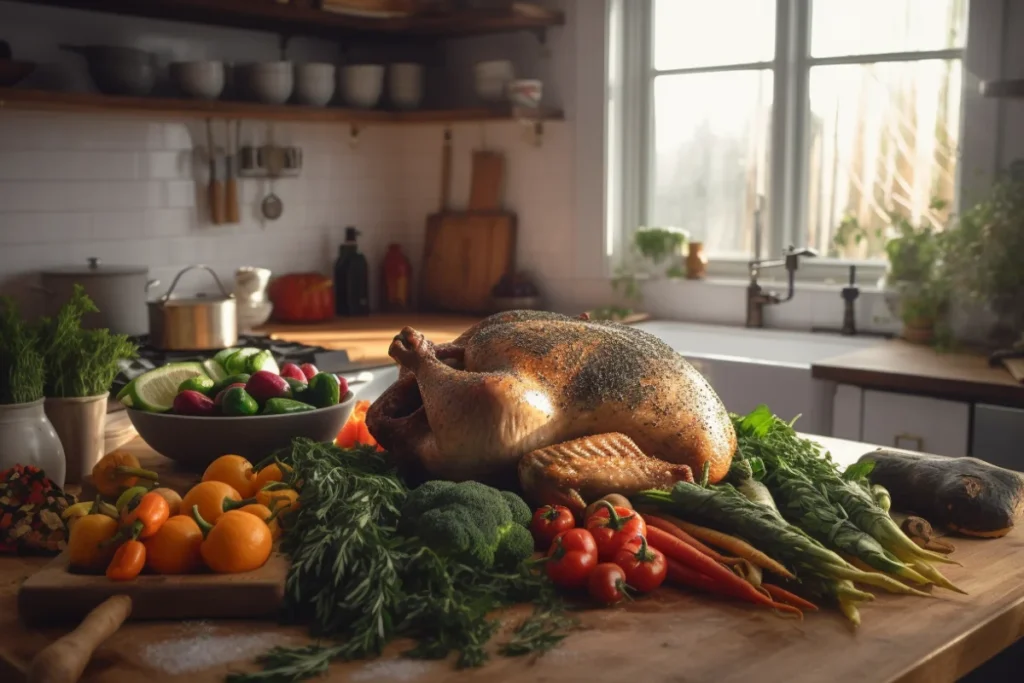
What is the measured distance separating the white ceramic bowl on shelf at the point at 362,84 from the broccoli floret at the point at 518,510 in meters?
3.04

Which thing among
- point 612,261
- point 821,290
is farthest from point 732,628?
point 612,261

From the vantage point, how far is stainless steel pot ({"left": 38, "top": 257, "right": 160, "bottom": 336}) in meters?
3.37

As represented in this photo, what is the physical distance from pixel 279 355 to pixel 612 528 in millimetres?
2102

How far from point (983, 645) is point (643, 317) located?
295 centimetres

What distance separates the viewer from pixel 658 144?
429 centimetres

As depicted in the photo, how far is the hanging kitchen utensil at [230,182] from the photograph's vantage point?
401 centimetres

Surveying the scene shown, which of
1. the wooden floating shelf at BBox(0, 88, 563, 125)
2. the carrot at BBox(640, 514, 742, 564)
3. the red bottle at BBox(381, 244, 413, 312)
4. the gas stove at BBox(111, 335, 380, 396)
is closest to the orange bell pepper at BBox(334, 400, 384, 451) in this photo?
the carrot at BBox(640, 514, 742, 564)

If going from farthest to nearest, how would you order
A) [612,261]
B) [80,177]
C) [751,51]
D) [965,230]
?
[612,261], [751,51], [80,177], [965,230]

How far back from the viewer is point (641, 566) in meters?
1.30

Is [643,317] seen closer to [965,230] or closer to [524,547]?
[965,230]

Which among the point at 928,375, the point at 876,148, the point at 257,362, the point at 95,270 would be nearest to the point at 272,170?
the point at 95,270

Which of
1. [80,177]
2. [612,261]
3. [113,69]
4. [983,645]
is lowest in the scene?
[983,645]

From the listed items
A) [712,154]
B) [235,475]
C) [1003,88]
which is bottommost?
[235,475]

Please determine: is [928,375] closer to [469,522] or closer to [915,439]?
[915,439]
